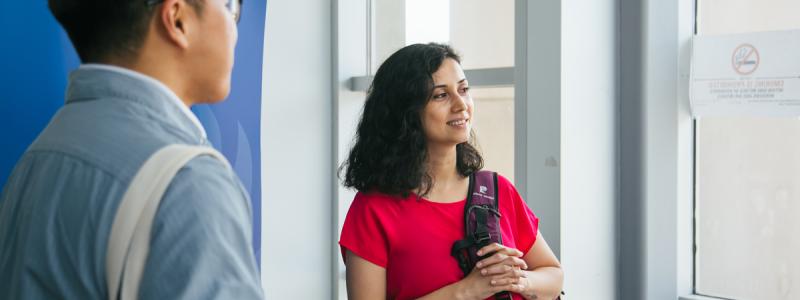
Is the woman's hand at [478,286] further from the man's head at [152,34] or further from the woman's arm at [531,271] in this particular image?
the man's head at [152,34]

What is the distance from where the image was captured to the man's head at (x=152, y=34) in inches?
33.0

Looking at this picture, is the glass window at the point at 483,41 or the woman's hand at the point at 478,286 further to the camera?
the glass window at the point at 483,41

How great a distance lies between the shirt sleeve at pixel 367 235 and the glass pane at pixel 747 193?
1116 mm

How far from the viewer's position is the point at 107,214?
719mm

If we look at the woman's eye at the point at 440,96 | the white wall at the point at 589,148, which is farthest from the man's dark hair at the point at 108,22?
the white wall at the point at 589,148

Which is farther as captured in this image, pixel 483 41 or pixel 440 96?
pixel 483 41

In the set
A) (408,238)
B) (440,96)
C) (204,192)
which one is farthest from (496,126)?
(204,192)

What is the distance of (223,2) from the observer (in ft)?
2.97

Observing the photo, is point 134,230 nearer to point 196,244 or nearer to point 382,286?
point 196,244

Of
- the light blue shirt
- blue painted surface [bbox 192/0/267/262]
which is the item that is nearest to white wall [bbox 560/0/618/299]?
blue painted surface [bbox 192/0/267/262]

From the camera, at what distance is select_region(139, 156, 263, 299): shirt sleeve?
27.9 inches

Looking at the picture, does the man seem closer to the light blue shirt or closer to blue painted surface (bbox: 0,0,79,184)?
the light blue shirt

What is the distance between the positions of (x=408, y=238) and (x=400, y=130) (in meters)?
0.29

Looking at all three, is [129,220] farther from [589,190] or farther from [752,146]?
[752,146]
